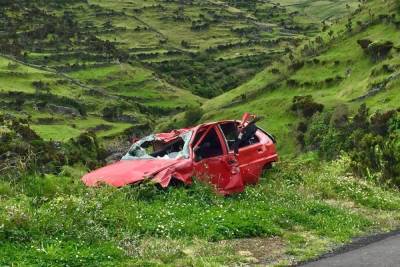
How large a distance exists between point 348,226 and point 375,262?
2902mm

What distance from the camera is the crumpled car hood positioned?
12.0 meters

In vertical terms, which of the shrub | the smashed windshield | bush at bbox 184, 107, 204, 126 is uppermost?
the smashed windshield

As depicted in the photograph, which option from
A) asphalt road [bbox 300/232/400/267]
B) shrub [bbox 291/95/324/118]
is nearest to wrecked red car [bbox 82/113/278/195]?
asphalt road [bbox 300/232/400/267]

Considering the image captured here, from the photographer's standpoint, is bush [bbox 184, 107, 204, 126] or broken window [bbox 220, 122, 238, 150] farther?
bush [bbox 184, 107, 204, 126]

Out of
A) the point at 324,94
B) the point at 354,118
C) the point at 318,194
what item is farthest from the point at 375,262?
the point at 324,94

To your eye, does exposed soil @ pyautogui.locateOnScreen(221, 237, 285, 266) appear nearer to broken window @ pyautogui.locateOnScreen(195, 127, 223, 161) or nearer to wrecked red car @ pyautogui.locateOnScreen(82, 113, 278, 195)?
wrecked red car @ pyautogui.locateOnScreen(82, 113, 278, 195)

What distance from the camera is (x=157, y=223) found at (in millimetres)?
10227

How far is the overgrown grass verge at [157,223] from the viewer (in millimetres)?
8664

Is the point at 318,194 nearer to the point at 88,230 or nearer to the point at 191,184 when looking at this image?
the point at 191,184

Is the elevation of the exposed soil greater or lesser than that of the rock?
lesser

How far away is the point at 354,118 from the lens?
6662 centimetres

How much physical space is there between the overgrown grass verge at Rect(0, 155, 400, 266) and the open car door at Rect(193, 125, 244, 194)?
1.36 ft

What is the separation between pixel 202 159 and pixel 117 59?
131 metres

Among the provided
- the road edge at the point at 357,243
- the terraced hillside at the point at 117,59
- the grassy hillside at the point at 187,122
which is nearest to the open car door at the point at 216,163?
the grassy hillside at the point at 187,122
